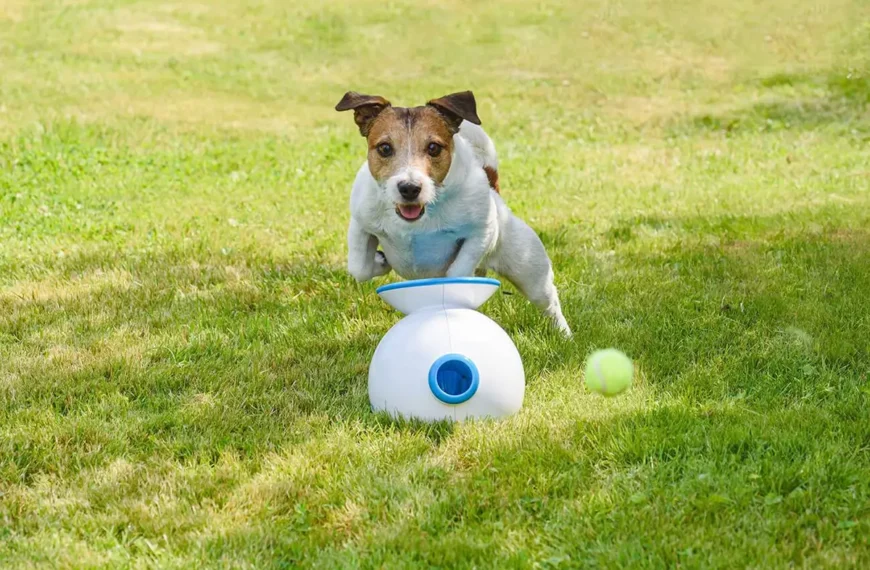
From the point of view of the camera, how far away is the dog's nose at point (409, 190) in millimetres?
4953

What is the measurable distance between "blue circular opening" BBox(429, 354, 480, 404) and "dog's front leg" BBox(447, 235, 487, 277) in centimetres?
85

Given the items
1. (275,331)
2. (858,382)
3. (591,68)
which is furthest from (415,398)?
(591,68)

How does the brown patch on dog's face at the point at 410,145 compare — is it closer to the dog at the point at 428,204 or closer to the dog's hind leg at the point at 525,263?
the dog at the point at 428,204

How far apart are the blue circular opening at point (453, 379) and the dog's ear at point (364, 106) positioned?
1583mm

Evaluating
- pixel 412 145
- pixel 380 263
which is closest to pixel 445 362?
pixel 412 145

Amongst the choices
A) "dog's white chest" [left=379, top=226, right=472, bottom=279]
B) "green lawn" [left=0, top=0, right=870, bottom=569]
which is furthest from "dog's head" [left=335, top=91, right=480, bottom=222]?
"green lawn" [left=0, top=0, right=870, bottom=569]

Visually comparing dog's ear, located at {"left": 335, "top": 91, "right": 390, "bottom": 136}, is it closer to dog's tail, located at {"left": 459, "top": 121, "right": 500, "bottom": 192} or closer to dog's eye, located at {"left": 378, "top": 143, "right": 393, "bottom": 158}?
dog's eye, located at {"left": 378, "top": 143, "right": 393, "bottom": 158}

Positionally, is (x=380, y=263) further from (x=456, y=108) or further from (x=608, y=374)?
(x=608, y=374)

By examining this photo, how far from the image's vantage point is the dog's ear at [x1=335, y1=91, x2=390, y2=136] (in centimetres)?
540

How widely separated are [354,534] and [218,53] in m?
20.1

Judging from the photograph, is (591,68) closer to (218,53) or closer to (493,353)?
(218,53)

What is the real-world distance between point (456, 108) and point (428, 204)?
1.80 feet

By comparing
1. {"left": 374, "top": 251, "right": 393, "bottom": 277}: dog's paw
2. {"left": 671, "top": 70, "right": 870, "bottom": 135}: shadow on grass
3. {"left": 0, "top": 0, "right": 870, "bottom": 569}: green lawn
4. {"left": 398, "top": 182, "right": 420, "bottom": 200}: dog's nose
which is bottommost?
{"left": 0, "top": 0, "right": 870, "bottom": 569}: green lawn

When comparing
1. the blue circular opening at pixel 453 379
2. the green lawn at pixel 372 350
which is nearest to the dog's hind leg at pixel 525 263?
the green lawn at pixel 372 350
